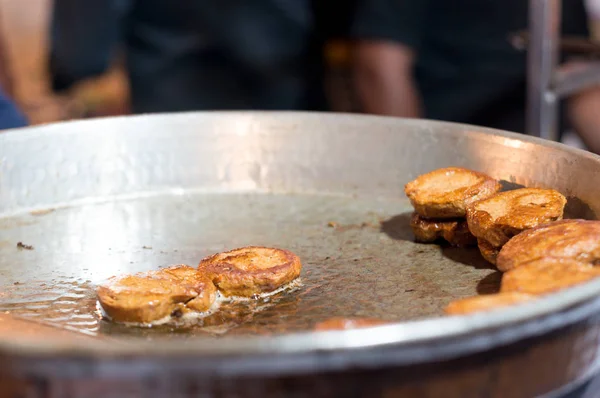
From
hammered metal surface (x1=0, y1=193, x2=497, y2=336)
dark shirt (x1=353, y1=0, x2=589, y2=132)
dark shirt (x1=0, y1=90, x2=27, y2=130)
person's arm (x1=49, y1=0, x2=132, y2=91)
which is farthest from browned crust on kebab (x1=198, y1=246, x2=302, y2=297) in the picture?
person's arm (x1=49, y1=0, x2=132, y2=91)

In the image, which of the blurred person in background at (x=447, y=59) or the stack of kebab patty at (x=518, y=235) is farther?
the blurred person in background at (x=447, y=59)

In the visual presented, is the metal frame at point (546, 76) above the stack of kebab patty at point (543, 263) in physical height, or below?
above

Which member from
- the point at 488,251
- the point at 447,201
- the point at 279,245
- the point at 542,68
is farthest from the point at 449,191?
the point at 542,68

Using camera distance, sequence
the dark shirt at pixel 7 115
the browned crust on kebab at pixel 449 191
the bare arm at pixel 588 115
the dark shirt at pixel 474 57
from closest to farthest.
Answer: the browned crust on kebab at pixel 449 191 → the dark shirt at pixel 7 115 → the bare arm at pixel 588 115 → the dark shirt at pixel 474 57

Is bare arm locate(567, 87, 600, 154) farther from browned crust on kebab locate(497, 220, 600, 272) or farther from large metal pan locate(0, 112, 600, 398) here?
browned crust on kebab locate(497, 220, 600, 272)

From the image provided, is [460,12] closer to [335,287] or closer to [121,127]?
[121,127]

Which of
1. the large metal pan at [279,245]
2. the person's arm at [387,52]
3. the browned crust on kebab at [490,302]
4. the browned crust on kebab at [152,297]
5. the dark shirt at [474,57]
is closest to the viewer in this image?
the large metal pan at [279,245]

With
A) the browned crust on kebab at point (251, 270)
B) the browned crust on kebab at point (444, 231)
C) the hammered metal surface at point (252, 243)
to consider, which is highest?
the browned crust on kebab at point (444, 231)

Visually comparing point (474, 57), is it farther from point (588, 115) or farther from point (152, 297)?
Result: point (152, 297)

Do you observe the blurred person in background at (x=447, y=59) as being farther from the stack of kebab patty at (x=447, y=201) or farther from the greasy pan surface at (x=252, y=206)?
the stack of kebab patty at (x=447, y=201)

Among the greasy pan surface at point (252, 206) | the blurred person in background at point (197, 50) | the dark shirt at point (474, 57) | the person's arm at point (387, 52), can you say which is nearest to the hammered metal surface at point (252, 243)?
the greasy pan surface at point (252, 206)
